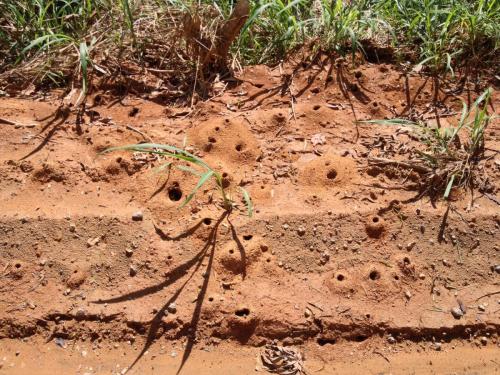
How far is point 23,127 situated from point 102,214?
2.34 ft

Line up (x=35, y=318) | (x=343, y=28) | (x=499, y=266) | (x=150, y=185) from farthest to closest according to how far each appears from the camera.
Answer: (x=343, y=28) → (x=150, y=185) → (x=499, y=266) → (x=35, y=318)

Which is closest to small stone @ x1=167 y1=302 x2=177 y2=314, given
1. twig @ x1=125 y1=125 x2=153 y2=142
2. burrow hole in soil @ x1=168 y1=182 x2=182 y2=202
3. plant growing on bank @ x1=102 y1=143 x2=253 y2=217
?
plant growing on bank @ x1=102 y1=143 x2=253 y2=217

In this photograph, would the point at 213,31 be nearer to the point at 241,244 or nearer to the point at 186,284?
the point at 241,244

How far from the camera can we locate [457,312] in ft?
7.07

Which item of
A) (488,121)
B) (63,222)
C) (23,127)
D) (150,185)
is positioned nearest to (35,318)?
(63,222)

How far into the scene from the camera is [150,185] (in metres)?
2.46

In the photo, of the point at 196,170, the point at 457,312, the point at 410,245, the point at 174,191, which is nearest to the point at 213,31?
the point at 196,170

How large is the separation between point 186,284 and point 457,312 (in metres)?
1.13

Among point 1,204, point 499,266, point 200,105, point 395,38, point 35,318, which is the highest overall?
point 395,38

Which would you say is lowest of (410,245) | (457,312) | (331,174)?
(457,312)

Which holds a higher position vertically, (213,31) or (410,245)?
(213,31)

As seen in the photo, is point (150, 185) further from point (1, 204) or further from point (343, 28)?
point (343, 28)

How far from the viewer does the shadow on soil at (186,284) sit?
2.09 m

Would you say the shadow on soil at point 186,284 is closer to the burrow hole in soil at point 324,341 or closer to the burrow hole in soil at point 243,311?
the burrow hole in soil at point 243,311
